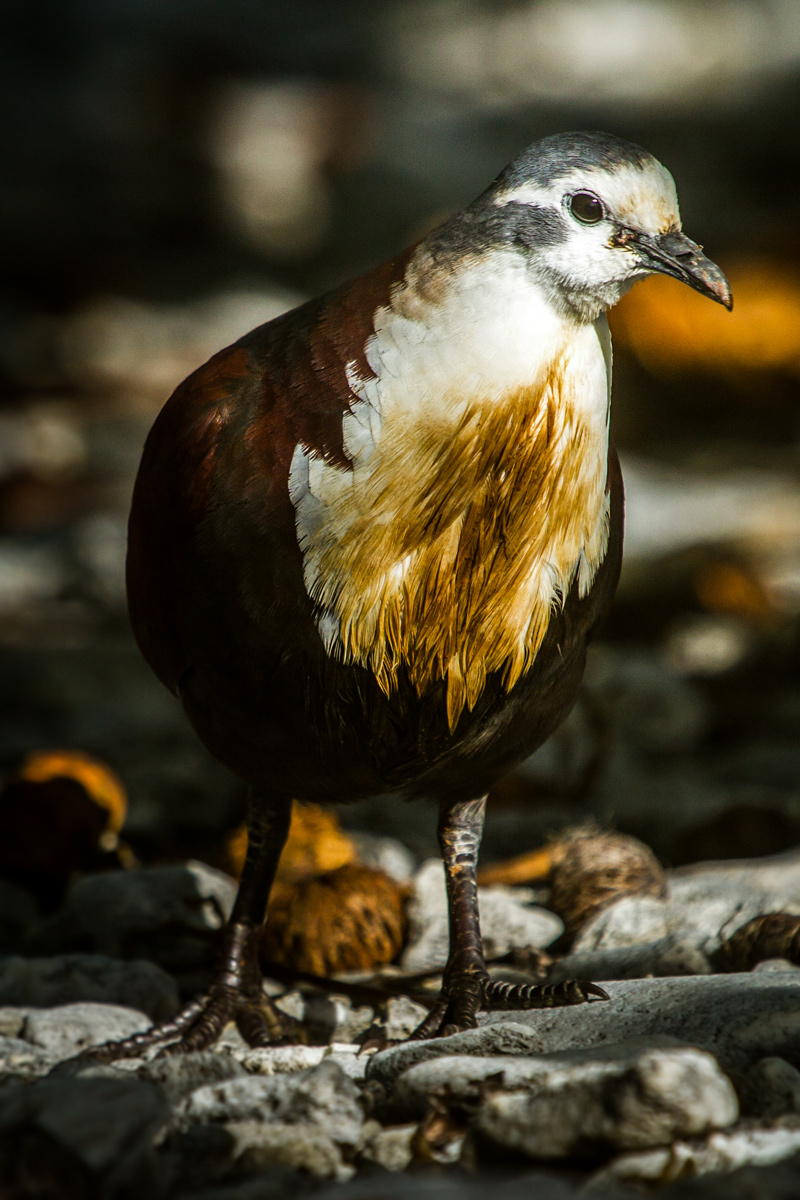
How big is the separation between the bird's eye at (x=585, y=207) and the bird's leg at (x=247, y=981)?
1496 mm

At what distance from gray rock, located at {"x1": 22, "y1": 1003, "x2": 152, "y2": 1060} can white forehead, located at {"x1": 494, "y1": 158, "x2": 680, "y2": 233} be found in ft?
6.39

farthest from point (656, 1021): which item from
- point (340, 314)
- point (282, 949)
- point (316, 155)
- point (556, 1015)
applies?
point (316, 155)

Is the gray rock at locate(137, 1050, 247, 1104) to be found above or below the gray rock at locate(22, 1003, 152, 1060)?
below

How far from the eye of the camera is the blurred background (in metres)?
6.93

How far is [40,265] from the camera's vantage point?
11.6m

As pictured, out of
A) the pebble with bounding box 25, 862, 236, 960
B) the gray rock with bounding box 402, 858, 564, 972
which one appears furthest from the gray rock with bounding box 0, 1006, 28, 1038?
the gray rock with bounding box 402, 858, 564, 972

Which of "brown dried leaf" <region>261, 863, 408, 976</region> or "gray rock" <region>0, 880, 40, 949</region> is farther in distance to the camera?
"gray rock" <region>0, 880, 40, 949</region>

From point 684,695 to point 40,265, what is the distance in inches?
336

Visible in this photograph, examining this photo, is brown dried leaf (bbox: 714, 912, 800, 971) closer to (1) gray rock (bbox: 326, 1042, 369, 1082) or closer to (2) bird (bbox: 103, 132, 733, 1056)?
(2) bird (bbox: 103, 132, 733, 1056)

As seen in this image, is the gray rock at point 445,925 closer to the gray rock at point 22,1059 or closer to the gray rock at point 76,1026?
the gray rock at point 76,1026

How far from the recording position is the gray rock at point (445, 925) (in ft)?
10.7

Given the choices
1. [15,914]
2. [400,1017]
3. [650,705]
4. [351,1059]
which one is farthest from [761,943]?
[650,705]

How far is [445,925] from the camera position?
3324 mm

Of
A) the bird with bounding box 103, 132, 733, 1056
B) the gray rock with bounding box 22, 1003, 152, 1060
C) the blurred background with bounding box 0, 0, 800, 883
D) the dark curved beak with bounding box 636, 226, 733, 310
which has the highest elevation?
the blurred background with bounding box 0, 0, 800, 883
